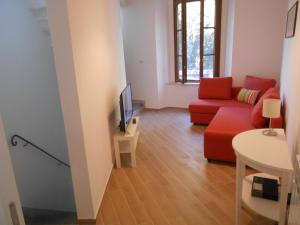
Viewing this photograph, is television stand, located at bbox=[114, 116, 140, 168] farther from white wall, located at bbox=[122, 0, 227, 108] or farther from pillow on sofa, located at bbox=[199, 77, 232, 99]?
white wall, located at bbox=[122, 0, 227, 108]

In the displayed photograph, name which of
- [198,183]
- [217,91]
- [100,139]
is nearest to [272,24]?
[217,91]

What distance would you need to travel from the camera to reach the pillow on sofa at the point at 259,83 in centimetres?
429

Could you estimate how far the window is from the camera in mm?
5152

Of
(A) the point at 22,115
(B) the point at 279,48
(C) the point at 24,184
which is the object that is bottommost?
(C) the point at 24,184

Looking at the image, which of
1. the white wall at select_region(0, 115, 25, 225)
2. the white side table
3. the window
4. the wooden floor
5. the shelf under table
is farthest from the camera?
the window

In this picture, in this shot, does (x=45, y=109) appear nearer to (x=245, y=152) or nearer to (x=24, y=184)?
(x=24, y=184)

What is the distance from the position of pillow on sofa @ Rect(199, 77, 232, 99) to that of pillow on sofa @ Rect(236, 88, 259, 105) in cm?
25

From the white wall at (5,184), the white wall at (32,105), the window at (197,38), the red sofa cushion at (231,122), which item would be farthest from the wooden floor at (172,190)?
the window at (197,38)

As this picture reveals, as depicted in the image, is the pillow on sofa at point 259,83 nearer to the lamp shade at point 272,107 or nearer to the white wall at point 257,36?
the white wall at point 257,36

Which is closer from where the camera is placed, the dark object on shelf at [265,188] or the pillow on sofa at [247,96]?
the dark object on shelf at [265,188]

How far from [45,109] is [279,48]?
13.6 ft

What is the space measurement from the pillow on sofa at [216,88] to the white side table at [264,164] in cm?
265

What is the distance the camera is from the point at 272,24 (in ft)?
14.2

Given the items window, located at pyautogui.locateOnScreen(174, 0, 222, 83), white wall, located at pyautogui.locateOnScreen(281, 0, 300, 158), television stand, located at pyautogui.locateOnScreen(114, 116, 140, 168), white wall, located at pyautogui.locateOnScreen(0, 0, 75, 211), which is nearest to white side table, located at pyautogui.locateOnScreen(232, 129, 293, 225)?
white wall, located at pyautogui.locateOnScreen(281, 0, 300, 158)
